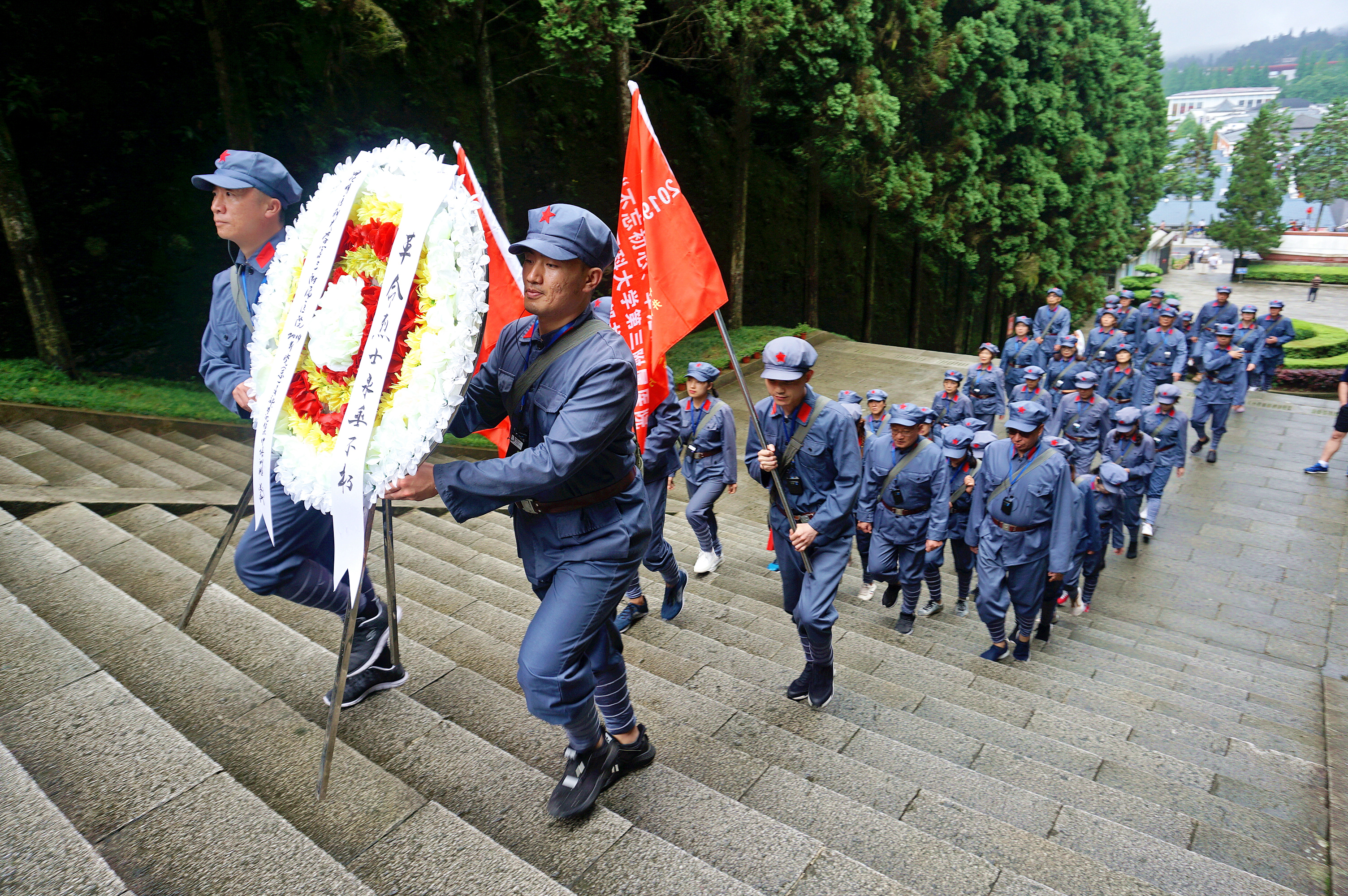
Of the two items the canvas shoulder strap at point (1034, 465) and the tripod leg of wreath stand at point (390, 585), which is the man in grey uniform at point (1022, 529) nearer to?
the canvas shoulder strap at point (1034, 465)

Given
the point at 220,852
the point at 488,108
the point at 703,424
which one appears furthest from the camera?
the point at 488,108

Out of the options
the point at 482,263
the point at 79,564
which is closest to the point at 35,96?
the point at 79,564

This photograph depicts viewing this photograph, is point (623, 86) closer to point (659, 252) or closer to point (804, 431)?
point (659, 252)

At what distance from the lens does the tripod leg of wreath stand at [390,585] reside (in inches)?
117

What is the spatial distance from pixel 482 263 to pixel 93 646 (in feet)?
8.60

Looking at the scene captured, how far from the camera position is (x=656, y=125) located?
18.5 metres

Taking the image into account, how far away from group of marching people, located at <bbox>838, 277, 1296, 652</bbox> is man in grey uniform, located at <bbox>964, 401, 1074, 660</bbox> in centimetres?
6

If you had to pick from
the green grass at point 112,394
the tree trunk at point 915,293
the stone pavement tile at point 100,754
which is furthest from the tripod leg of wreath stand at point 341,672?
the tree trunk at point 915,293

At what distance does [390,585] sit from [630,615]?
8.48 ft

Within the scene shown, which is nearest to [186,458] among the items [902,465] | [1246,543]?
[902,465]

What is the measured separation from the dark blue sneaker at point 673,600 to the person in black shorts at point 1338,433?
9.77 meters

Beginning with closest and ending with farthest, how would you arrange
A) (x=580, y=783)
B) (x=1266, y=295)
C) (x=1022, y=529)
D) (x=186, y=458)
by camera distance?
(x=580, y=783) < (x=1022, y=529) < (x=186, y=458) < (x=1266, y=295)

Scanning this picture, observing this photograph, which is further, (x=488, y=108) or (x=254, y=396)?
(x=488, y=108)

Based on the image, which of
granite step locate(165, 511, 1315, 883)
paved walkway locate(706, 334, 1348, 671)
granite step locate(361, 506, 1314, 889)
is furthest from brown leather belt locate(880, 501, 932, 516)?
granite step locate(165, 511, 1315, 883)
